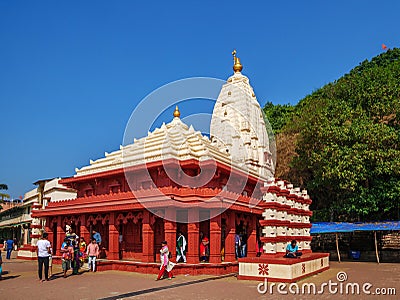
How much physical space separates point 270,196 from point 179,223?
15.6 ft

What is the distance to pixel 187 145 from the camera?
779 inches

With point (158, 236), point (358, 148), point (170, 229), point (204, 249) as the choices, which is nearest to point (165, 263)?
point (170, 229)

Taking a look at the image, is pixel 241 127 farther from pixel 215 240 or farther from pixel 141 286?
pixel 141 286

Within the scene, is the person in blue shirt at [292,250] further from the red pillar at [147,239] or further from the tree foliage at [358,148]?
the tree foliage at [358,148]

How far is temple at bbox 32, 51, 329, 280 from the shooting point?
16.3 m

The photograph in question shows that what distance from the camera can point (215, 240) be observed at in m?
16.5

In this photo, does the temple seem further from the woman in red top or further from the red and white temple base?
the woman in red top

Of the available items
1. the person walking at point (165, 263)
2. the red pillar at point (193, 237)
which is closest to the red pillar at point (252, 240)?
the red pillar at point (193, 237)

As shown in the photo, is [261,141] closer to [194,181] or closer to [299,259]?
[194,181]

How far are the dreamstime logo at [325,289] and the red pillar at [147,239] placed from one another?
5380mm

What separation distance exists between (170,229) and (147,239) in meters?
1.36

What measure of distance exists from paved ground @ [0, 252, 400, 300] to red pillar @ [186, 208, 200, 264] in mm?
1142

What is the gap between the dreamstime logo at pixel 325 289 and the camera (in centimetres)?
1216

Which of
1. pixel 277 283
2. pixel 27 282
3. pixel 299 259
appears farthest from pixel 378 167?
pixel 27 282
